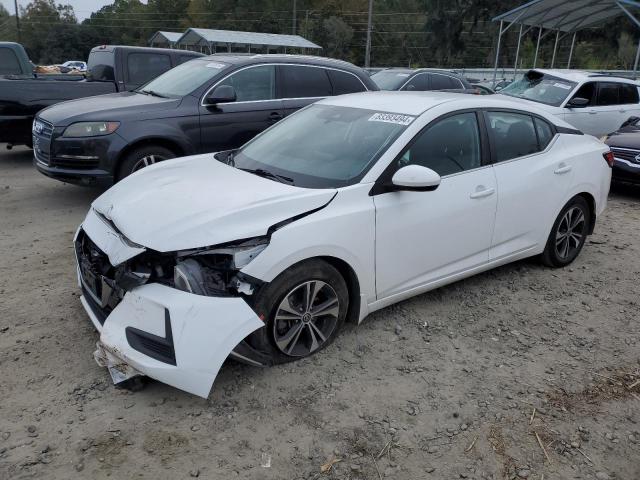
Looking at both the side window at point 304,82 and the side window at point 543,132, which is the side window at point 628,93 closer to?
the side window at point 304,82

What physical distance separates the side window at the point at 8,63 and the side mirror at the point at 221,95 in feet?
21.2

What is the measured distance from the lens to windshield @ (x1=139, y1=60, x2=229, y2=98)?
6641 mm

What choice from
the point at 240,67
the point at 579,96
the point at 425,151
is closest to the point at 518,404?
the point at 425,151

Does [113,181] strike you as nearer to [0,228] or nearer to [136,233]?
[0,228]

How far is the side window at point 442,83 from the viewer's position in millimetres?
Answer: 12964

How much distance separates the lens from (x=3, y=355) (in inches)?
130

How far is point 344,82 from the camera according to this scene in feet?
24.2

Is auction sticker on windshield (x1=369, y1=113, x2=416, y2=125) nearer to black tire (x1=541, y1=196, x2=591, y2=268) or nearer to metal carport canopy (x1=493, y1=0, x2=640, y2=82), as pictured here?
black tire (x1=541, y1=196, x2=591, y2=268)

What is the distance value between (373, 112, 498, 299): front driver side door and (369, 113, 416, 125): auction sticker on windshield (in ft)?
0.47

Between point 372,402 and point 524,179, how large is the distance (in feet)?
7.75

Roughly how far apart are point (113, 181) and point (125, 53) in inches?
182

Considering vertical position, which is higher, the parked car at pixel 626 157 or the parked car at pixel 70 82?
the parked car at pixel 70 82

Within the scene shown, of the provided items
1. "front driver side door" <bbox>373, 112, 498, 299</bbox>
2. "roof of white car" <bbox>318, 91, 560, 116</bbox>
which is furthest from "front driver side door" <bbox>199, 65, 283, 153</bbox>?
"front driver side door" <bbox>373, 112, 498, 299</bbox>

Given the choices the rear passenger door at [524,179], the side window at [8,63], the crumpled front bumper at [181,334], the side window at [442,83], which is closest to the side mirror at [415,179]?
the rear passenger door at [524,179]
